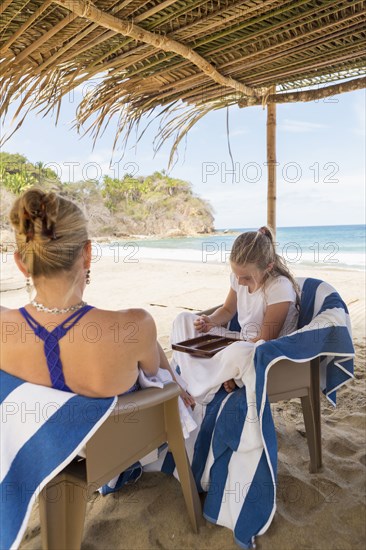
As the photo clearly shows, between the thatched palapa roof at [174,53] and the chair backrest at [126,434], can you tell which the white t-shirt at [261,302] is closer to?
the chair backrest at [126,434]

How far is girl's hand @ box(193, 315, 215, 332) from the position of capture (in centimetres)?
235

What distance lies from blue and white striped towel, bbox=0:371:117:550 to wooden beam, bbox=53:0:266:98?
60.2 inches

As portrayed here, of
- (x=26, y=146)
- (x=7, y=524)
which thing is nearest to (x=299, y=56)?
(x=7, y=524)

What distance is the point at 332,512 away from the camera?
1720mm

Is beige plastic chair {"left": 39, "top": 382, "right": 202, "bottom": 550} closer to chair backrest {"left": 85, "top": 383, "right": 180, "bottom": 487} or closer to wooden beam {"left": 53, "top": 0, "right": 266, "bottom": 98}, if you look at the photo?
chair backrest {"left": 85, "top": 383, "right": 180, "bottom": 487}

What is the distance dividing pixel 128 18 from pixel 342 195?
33989 mm

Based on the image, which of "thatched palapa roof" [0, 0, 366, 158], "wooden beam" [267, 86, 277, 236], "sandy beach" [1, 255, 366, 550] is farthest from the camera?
"wooden beam" [267, 86, 277, 236]

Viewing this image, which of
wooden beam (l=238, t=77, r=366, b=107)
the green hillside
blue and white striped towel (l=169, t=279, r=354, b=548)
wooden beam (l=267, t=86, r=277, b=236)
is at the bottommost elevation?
blue and white striped towel (l=169, t=279, r=354, b=548)

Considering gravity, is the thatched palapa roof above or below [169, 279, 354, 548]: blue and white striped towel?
above

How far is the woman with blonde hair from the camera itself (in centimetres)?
121

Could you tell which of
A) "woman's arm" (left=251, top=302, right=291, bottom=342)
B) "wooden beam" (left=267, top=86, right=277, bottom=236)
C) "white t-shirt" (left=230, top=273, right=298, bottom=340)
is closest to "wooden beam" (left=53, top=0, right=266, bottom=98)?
"wooden beam" (left=267, top=86, right=277, bottom=236)

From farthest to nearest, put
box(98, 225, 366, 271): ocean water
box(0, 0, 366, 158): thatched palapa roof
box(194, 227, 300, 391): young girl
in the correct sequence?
box(98, 225, 366, 271): ocean water < box(194, 227, 300, 391): young girl < box(0, 0, 366, 158): thatched palapa roof

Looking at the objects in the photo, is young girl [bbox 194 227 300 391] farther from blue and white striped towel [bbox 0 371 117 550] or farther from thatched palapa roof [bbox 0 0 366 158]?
blue and white striped towel [bbox 0 371 117 550]

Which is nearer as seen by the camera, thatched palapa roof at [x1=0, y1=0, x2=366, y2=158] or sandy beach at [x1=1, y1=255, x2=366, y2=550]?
sandy beach at [x1=1, y1=255, x2=366, y2=550]
